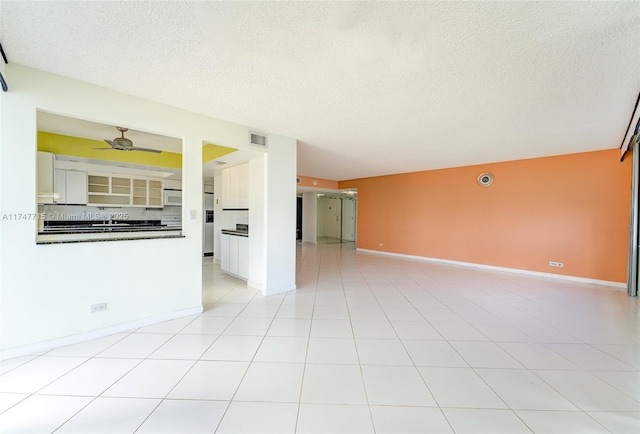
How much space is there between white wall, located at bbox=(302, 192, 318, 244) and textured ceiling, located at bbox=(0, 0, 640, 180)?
6845 mm

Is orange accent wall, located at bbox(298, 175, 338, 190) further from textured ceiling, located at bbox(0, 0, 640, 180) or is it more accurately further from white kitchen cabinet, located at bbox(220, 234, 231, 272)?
textured ceiling, located at bbox(0, 0, 640, 180)

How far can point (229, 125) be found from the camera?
3.36m

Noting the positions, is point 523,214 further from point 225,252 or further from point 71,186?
point 71,186

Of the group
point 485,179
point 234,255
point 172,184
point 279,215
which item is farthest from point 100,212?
point 485,179

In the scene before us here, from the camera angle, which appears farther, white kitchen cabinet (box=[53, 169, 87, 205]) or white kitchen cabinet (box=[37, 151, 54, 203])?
white kitchen cabinet (box=[53, 169, 87, 205])

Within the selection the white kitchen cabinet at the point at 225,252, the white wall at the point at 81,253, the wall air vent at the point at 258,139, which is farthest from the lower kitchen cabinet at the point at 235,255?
the wall air vent at the point at 258,139

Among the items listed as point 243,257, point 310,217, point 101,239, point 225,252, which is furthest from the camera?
point 310,217

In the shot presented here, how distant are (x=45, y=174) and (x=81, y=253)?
287 centimetres

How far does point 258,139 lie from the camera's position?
3676 mm

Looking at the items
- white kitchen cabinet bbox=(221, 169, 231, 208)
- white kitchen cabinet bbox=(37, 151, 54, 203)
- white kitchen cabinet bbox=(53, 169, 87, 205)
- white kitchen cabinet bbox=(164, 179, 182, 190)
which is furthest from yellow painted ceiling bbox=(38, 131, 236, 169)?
white kitchen cabinet bbox=(164, 179, 182, 190)

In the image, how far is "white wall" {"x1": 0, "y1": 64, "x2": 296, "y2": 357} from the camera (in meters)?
2.08

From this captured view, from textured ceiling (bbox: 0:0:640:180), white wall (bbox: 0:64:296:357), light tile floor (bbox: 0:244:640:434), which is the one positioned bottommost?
light tile floor (bbox: 0:244:640:434)

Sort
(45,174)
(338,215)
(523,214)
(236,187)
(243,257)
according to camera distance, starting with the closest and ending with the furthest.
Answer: (45,174) → (243,257) → (236,187) → (523,214) → (338,215)

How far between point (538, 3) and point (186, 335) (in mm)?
3808
